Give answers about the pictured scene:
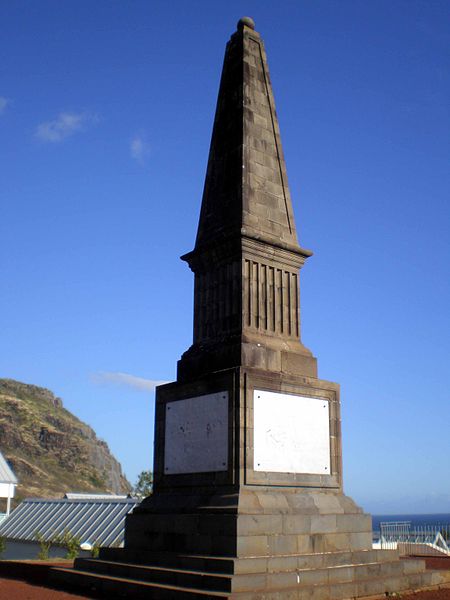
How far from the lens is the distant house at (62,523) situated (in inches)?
998

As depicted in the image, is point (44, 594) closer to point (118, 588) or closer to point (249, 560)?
point (118, 588)

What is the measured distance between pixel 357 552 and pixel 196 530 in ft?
8.88

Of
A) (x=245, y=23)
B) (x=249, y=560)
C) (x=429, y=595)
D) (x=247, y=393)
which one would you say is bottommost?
(x=429, y=595)

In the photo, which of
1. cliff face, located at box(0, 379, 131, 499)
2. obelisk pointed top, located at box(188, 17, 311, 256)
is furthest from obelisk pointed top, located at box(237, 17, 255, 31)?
cliff face, located at box(0, 379, 131, 499)

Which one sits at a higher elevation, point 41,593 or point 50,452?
point 50,452

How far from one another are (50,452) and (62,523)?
70490 millimetres

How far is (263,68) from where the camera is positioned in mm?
15133

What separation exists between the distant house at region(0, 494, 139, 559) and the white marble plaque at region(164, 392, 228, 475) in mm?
12018

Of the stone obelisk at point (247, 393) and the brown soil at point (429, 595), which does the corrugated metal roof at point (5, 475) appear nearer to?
the stone obelisk at point (247, 393)

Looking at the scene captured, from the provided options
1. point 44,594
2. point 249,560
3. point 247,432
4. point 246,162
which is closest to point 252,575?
point 249,560

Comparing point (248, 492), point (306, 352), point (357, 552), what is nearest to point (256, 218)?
point (306, 352)

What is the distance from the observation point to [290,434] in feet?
40.3

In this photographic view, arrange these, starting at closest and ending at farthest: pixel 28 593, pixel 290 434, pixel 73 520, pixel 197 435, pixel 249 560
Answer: pixel 249 560
pixel 28 593
pixel 290 434
pixel 197 435
pixel 73 520

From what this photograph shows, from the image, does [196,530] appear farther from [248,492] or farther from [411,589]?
[411,589]
